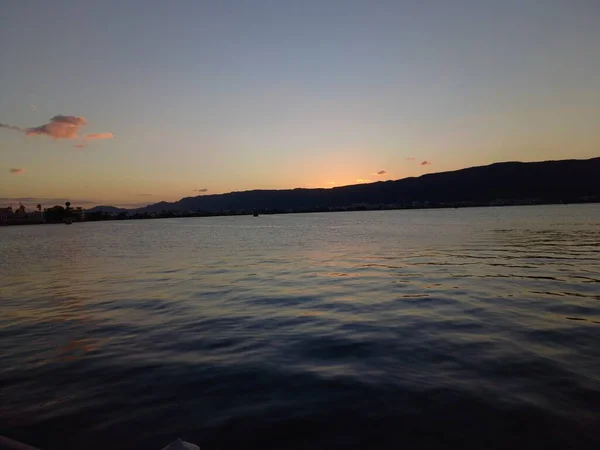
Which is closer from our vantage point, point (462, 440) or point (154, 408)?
point (462, 440)

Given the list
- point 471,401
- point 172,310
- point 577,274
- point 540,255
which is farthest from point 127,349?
A: point 540,255

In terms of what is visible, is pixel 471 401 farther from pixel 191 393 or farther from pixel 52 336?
pixel 52 336

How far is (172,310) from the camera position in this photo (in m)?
17.5

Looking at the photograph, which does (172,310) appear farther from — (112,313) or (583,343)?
(583,343)

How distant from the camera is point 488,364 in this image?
9672mm

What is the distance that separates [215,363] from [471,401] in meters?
6.20

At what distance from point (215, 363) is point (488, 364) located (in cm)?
692

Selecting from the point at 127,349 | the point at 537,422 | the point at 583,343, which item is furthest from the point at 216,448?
the point at 583,343

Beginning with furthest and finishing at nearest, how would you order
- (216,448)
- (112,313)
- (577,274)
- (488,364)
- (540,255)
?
(540,255), (577,274), (112,313), (488,364), (216,448)

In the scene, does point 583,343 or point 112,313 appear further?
point 112,313

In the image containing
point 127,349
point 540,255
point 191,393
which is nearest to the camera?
point 191,393

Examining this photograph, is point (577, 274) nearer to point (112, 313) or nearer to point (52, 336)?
point (112, 313)

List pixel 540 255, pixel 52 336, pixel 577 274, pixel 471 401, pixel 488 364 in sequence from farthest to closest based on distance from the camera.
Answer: pixel 540 255 < pixel 577 274 < pixel 52 336 < pixel 488 364 < pixel 471 401

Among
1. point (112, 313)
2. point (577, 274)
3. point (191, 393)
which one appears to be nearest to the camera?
point (191, 393)
